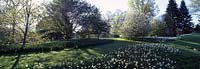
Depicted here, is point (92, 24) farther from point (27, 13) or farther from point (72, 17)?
point (27, 13)

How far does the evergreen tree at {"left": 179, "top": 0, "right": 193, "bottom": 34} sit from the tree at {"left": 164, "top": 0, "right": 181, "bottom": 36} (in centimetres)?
110

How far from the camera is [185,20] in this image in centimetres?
6894

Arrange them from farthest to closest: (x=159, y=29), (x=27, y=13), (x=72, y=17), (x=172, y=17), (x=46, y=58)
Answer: (x=172, y=17) < (x=159, y=29) < (x=72, y=17) < (x=27, y=13) < (x=46, y=58)

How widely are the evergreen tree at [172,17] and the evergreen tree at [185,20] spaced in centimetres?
119

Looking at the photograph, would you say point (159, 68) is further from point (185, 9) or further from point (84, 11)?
point (185, 9)

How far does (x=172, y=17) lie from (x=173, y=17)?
27 cm

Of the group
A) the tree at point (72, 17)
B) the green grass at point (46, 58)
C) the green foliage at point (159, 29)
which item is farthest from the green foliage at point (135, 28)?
the green grass at point (46, 58)

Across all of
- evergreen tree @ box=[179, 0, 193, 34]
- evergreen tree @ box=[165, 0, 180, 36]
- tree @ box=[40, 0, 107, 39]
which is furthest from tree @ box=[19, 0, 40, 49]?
evergreen tree @ box=[179, 0, 193, 34]

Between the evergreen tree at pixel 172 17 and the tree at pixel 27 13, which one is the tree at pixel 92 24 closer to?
the tree at pixel 27 13

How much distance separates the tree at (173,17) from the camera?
66.5 metres

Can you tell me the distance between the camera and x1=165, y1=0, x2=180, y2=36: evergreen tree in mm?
66500

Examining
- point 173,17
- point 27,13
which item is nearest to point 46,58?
point 27,13

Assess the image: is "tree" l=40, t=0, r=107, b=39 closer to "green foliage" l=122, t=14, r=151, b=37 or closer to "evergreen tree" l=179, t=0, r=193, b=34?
"green foliage" l=122, t=14, r=151, b=37

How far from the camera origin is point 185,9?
7056cm
